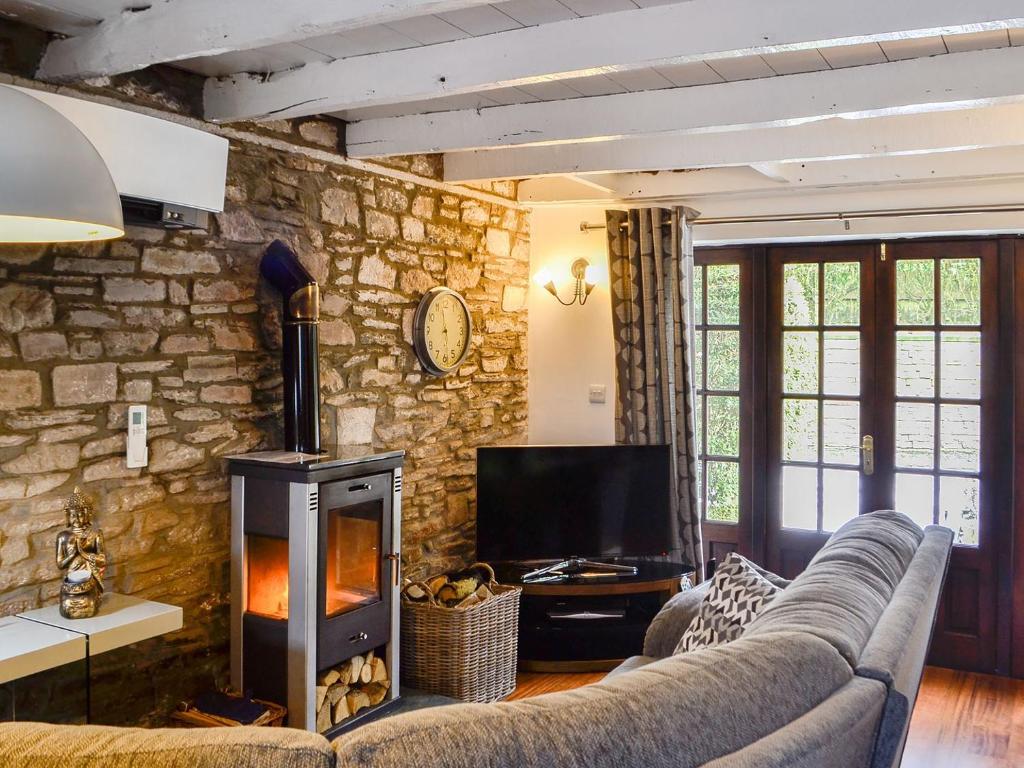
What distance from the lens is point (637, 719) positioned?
1.33 metres

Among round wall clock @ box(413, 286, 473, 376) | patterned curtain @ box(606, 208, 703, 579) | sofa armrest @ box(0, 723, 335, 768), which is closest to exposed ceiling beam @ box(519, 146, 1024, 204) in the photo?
patterned curtain @ box(606, 208, 703, 579)

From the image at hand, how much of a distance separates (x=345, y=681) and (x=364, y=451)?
2.75 feet

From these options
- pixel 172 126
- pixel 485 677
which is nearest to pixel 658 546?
pixel 485 677

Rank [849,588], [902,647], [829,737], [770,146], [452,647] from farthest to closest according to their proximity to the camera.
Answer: [452,647]
[770,146]
[849,588]
[902,647]
[829,737]

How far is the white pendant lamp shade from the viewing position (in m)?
1.25

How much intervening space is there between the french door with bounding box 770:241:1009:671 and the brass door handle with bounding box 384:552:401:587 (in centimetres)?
223

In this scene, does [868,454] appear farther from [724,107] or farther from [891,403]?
[724,107]

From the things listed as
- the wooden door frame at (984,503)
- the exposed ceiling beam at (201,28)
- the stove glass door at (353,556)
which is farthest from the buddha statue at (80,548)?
the wooden door frame at (984,503)

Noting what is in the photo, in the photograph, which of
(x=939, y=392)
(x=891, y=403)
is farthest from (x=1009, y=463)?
(x=891, y=403)

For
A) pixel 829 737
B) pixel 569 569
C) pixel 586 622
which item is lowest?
pixel 586 622

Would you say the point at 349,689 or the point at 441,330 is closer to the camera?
the point at 349,689

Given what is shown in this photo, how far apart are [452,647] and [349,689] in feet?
1.76

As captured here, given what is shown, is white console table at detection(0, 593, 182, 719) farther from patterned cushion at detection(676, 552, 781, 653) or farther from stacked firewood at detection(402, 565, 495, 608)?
patterned cushion at detection(676, 552, 781, 653)

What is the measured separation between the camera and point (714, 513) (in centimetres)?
498
